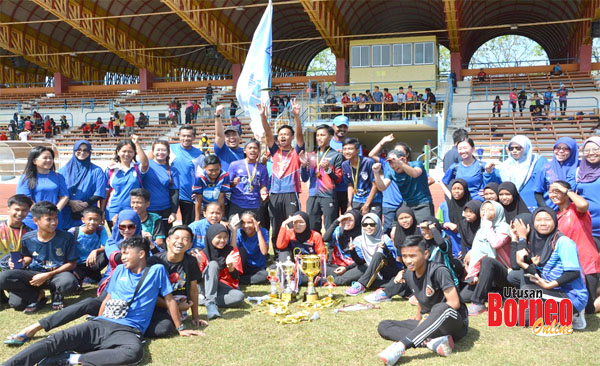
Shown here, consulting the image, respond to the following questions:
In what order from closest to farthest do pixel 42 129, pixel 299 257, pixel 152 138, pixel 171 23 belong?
pixel 299 257, pixel 152 138, pixel 42 129, pixel 171 23

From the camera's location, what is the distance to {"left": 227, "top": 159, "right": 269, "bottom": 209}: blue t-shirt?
6.42m

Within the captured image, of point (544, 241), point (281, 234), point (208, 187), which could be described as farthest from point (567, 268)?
point (208, 187)

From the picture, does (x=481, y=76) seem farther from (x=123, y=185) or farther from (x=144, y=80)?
(x=123, y=185)

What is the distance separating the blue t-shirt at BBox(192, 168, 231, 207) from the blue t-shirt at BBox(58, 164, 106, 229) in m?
1.17

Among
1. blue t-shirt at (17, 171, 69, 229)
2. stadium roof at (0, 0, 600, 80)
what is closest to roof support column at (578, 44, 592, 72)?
stadium roof at (0, 0, 600, 80)

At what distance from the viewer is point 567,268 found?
4.42m

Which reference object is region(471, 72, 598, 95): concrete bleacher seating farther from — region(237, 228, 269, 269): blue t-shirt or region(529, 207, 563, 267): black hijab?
region(529, 207, 563, 267): black hijab

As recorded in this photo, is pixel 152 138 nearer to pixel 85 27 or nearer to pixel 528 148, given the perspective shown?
pixel 85 27

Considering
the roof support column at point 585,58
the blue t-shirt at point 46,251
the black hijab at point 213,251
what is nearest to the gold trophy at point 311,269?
the black hijab at point 213,251

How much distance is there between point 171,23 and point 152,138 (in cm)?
1176

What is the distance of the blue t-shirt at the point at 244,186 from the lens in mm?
6422

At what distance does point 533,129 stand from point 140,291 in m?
19.1

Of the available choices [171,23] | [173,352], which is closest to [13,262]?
[173,352]

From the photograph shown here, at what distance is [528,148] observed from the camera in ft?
19.6
